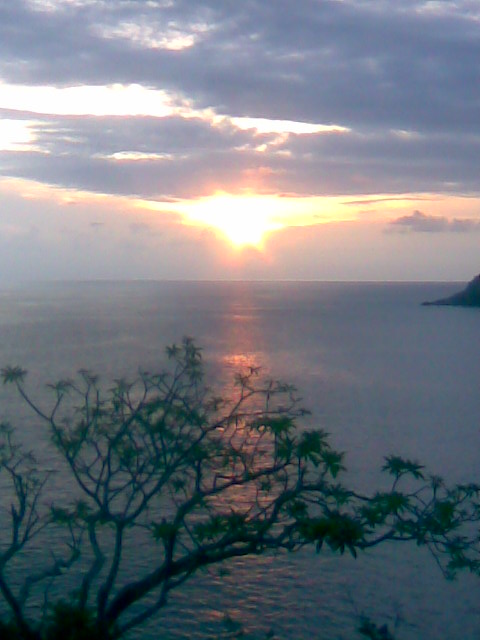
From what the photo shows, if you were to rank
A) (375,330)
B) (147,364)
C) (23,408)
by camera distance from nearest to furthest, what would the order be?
(23,408) → (147,364) → (375,330)

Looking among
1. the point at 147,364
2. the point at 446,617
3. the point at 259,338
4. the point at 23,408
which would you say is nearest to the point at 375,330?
the point at 259,338

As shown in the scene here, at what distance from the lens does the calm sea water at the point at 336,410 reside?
51.1 ft

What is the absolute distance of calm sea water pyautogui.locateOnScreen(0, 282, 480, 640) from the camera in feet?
51.1

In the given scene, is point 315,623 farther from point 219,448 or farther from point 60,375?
point 60,375

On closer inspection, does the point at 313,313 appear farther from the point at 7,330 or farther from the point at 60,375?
the point at 60,375

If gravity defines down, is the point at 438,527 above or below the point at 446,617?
above

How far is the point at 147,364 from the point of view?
4678 cm

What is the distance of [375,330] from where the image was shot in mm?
85438

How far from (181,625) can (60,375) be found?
28.2 m

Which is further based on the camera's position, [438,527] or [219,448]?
[219,448]

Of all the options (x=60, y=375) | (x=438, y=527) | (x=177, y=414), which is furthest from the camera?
(x=60, y=375)


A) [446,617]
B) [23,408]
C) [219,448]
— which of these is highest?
[219,448]

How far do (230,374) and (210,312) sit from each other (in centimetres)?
6949

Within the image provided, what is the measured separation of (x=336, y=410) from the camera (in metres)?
34.0
